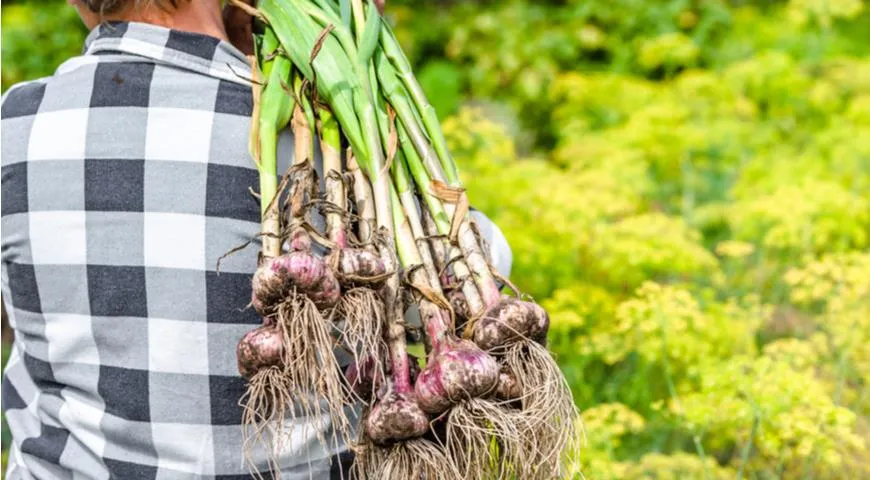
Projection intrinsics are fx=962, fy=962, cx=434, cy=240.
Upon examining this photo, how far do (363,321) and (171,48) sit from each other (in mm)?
476

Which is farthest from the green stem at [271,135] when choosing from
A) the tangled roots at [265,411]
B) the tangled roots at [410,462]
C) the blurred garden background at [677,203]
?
the blurred garden background at [677,203]

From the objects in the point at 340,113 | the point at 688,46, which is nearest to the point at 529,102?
the point at 688,46

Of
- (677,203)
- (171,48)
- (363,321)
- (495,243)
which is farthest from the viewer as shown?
(677,203)

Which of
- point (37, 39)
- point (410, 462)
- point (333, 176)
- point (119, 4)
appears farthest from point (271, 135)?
point (37, 39)

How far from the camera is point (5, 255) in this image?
1.37m

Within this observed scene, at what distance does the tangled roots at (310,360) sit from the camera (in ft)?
3.88

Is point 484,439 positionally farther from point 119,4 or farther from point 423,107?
point 119,4

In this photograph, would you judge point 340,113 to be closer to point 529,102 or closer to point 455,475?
point 455,475

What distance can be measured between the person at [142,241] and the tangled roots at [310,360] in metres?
0.07

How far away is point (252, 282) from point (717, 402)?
3.86 ft

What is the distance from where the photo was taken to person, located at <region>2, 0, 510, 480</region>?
128 centimetres

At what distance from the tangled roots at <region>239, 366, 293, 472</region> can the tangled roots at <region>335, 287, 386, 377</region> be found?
100 mm

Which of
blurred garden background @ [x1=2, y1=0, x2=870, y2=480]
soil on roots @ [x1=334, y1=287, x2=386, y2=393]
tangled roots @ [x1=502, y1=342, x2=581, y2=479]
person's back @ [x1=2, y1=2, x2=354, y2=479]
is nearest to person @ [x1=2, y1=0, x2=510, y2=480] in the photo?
person's back @ [x1=2, y1=2, x2=354, y2=479]

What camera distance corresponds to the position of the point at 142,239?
50.6 inches
